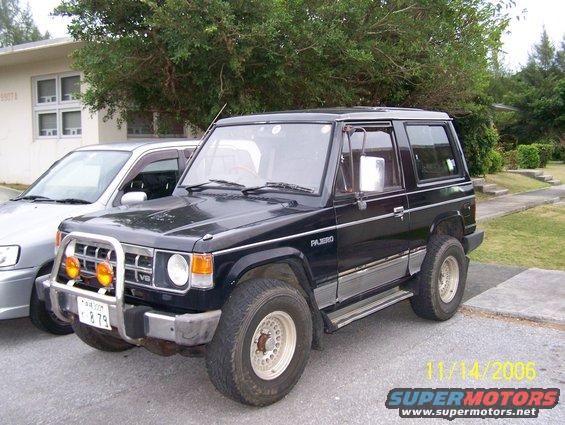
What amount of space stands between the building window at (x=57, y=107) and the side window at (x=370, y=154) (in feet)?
37.8

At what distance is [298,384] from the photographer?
4117 millimetres

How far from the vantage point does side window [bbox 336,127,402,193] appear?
172 inches

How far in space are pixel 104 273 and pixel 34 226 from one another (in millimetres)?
1726

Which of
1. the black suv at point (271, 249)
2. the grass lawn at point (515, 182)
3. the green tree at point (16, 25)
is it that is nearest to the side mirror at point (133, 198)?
the black suv at point (271, 249)

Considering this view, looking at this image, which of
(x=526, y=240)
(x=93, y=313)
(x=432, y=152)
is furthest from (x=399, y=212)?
(x=526, y=240)

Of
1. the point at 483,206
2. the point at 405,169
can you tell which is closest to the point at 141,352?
the point at 405,169

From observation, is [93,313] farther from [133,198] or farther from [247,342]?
[133,198]

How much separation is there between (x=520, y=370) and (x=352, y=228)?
1713 mm

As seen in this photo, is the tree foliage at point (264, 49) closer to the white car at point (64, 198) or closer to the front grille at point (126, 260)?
the white car at point (64, 198)

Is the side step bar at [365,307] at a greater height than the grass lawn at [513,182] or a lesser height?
lesser

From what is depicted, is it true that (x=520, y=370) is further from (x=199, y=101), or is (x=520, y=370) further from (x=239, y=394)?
(x=199, y=101)

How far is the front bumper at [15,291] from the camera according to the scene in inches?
187

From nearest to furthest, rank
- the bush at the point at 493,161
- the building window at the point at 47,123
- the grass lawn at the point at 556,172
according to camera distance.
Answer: the building window at the point at 47,123
the bush at the point at 493,161
the grass lawn at the point at 556,172

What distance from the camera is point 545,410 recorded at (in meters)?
3.73
